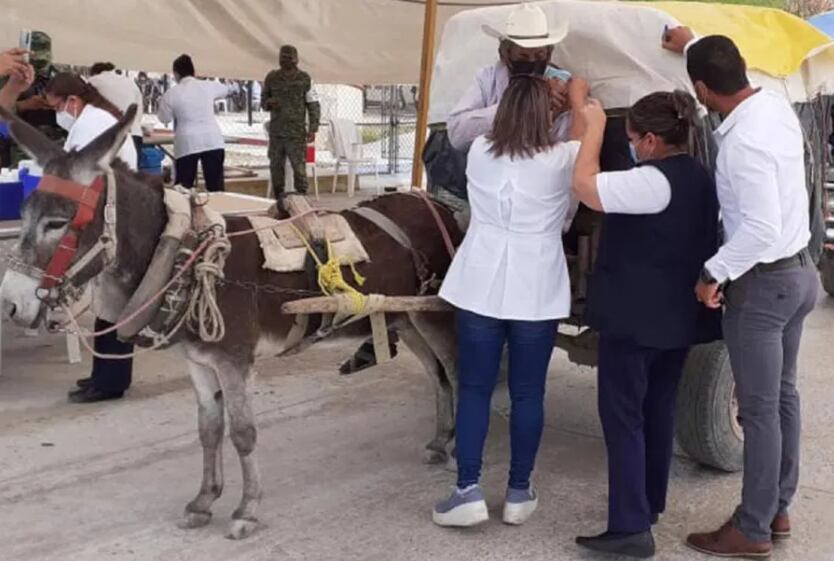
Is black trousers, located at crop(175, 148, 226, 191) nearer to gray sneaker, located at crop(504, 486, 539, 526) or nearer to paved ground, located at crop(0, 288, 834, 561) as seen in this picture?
paved ground, located at crop(0, 288, 834, 561)

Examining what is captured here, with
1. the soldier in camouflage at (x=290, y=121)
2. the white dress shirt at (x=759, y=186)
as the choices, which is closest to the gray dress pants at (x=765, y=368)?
the white dress shirt at (x=759, y=186)

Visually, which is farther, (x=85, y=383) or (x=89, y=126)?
(x=85, y=383)

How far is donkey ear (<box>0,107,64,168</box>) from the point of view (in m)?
3.98

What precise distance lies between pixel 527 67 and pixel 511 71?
13 cm

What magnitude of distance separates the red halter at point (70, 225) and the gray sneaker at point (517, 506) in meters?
2.06

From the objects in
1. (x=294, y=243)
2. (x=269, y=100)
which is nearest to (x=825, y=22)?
(x=269, y=100)

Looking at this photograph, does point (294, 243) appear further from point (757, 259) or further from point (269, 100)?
point (269, 100)

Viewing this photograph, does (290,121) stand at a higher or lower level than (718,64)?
lower

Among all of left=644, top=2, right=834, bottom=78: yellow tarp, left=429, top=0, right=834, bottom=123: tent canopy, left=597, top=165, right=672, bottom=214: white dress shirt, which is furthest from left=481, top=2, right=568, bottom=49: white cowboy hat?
left=597, top=165, right=672, bottom=214: white dress shirt

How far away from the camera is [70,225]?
12.8 feet

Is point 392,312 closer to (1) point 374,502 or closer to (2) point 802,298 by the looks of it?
(1) point 374,502

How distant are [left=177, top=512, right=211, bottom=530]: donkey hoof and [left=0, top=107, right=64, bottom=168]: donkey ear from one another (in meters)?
1.61

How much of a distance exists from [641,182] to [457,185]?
1733 mm

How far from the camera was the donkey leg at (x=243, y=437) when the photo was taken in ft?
14.3
